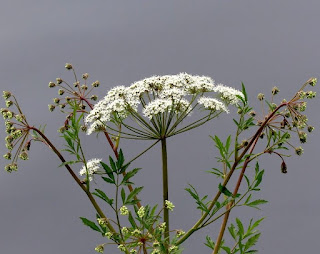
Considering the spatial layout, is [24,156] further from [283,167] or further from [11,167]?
[283,167]

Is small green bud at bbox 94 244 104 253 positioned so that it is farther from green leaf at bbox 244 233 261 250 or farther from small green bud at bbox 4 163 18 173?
green leaf at bbox 244 233 261 250

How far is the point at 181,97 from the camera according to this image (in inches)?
209

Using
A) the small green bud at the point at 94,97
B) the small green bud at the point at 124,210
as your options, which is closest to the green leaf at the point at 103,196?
the small green bud at the point at 124,210

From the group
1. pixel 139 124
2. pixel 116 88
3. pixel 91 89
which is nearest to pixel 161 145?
pixel 139 124

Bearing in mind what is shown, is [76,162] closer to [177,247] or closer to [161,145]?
[161,145]

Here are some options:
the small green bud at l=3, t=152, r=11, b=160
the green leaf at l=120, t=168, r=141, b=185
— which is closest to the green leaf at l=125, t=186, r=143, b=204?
the green leaf at l=120, t=168, r=141, b=185

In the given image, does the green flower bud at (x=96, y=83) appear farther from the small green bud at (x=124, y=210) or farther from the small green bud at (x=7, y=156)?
the small green bud at (x=124, y=210)

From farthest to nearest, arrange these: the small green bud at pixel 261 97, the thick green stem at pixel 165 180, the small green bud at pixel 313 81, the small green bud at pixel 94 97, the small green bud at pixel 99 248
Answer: the small green bud at pixel 94 97
the small green bud at pixel 261 97
the thick green stem at pixel 165 180
the small green bud at pixel 313 81
the small green bud at pixel 99 248

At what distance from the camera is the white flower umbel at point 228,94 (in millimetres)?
5555

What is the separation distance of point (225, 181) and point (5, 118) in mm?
1851

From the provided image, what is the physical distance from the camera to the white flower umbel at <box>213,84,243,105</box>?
5555mm

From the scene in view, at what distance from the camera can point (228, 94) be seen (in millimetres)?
5547

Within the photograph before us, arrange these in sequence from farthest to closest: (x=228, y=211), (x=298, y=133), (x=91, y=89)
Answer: (x=91, y=89) → (x=228, y=211) → (x=298, y=133)

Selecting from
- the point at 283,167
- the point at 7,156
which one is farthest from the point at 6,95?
the point at 283,167
